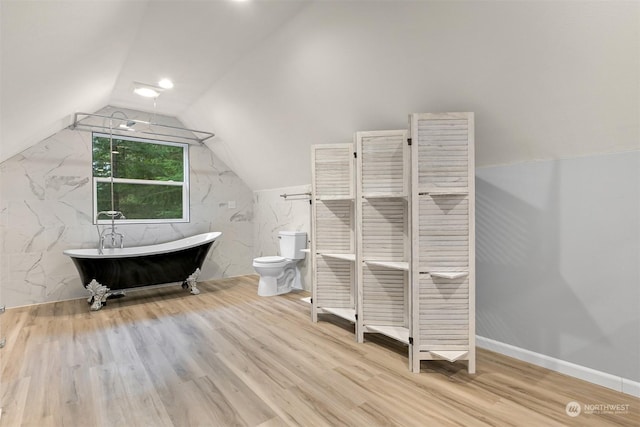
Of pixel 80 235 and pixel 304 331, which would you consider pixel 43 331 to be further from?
pixel 304 331

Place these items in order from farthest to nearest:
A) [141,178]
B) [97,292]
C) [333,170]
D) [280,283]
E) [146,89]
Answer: [141,178] → [280,283] → [146,89] → [97,292] → [333,170]

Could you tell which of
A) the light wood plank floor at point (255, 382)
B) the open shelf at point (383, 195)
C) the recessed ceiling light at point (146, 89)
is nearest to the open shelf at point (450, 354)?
the light wood plank floor at point (255, 382)

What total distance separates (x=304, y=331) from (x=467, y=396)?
1367 mm

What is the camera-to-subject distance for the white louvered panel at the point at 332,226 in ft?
9.68

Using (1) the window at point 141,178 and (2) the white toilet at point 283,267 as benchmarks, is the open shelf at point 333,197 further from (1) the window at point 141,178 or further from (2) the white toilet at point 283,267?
(1) the window at point 141,178

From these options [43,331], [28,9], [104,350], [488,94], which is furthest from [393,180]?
[43,331]

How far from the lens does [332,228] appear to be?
116 inches

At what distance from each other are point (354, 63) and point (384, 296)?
1.84 m

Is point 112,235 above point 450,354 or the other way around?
above

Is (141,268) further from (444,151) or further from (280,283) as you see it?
(444,151)

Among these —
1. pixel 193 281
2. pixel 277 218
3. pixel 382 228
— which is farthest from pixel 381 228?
pixel 193 281

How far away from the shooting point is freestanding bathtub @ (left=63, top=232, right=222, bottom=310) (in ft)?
10.7

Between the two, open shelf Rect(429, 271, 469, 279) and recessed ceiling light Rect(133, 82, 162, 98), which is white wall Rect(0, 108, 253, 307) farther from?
open shelf Rect(429, 271, 469, 279)

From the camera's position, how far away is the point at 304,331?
2668 millimetres
